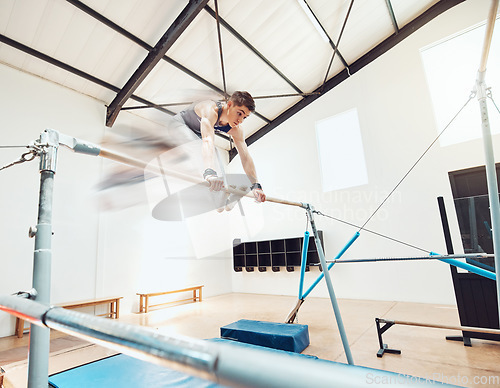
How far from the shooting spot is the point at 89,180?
4.77 meters

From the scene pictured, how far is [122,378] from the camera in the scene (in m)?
1.70

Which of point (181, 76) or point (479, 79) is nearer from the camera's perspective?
point (479, 79)

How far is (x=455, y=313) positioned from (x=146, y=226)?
538 cm

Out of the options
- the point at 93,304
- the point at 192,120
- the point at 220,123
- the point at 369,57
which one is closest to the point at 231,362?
the point at 220,123

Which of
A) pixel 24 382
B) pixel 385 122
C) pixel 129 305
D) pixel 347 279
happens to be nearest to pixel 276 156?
pixel 385 122

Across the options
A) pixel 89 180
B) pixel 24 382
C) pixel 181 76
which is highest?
pixel 181 76

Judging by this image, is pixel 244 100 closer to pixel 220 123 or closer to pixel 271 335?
pixel 220 123

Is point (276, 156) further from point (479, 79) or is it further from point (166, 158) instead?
point (479, 79)

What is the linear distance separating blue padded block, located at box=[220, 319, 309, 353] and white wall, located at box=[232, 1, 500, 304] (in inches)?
113

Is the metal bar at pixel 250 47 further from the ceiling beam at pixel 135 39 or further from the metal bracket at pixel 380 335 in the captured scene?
the metal bracket at pixel 380 335

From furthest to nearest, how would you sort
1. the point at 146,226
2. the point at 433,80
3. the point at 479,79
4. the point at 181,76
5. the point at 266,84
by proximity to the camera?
1. the point at 266,84
2. the point at 146,226
3. the point at 181,76
4. the point at 433,80
5. the point at 479,79

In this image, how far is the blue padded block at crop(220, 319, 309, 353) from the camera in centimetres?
244

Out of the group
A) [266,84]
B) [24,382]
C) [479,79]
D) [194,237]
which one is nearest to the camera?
[479,79]

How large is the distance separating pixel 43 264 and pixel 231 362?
113cm
